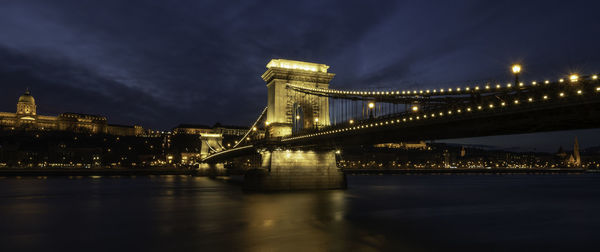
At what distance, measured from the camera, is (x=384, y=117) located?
30219 millimetres

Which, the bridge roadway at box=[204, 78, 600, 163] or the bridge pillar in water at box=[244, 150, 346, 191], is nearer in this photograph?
the bridge roadway at box=[204, 78, 600, 163]

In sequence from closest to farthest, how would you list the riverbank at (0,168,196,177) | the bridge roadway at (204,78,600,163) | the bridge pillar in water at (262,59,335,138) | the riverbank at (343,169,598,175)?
the bridge roadway at (204,78,600,163) → the bridge pillar in water at (262,59,335,138) → the riverbank at (0,168,196,177) → the riverbank at (343,169,598,175)

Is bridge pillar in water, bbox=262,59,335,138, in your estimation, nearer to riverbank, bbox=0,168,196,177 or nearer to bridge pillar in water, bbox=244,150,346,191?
bridge pillar in water, bbox=244,150,346,191

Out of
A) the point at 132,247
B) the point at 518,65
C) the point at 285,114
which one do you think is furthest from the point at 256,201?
the point at 518,65

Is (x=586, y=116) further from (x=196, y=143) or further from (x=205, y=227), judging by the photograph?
(x=196, y=143)

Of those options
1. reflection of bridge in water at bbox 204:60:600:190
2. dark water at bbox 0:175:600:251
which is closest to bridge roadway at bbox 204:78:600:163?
reflection of bridge in water at bbox 204:60:600:190

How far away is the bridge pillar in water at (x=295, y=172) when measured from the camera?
41.8m

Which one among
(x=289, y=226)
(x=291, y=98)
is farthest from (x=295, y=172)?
(x=289, y=226)

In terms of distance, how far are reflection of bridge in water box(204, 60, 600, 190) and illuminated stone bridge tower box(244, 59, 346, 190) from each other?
105 mm

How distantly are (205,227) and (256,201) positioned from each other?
12.0m

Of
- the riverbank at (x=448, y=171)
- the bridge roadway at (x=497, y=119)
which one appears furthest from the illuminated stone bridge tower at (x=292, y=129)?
the riverbank at (x=448, y=171)

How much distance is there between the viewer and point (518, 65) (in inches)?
693

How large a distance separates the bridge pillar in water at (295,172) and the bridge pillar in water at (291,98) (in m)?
4.18

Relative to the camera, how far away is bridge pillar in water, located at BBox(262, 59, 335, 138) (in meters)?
46.0
